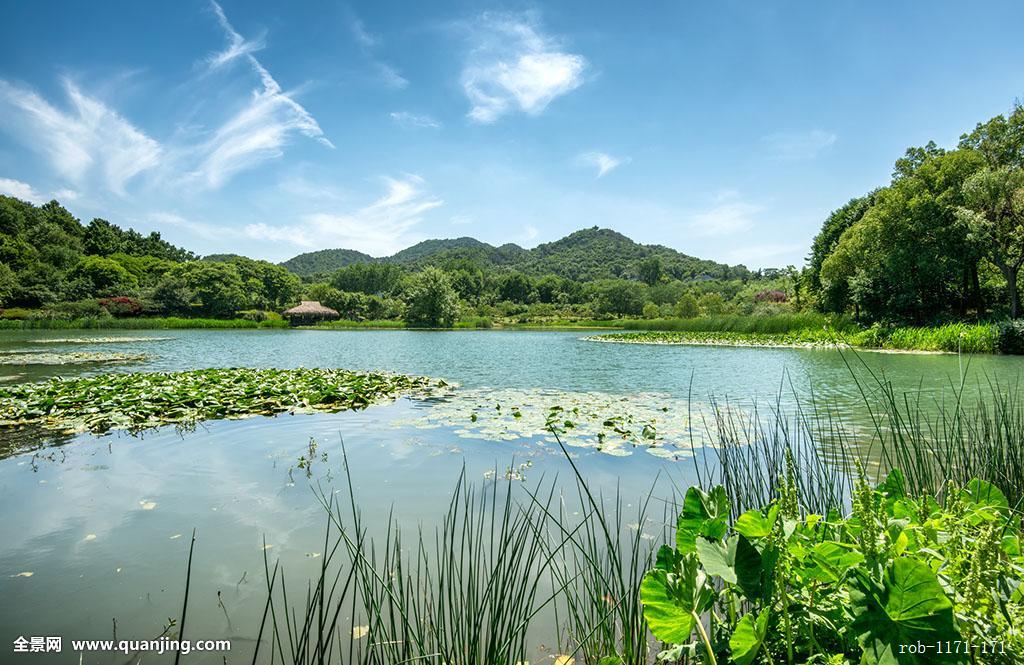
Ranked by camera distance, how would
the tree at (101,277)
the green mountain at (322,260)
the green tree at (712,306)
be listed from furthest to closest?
the green mountain at (322,260) < the green tree at (712,306) < the tree at (101,277)

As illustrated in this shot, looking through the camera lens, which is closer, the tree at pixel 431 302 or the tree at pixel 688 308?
the tree at pixel 688 308

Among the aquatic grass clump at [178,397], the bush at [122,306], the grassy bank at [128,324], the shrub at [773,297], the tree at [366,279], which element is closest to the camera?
the aquatic grass clump at [178,397]

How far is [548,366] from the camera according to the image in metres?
12.8

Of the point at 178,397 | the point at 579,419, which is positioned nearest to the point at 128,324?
the point at 178,397

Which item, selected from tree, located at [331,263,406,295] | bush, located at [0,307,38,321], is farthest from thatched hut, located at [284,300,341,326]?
tree, located at [331,263,406,295]

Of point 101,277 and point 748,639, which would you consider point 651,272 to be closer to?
point 101,277

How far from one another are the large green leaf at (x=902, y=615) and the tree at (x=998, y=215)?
20.5 meters

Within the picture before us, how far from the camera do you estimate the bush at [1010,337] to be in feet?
45.1

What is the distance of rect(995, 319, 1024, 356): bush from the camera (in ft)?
45.1

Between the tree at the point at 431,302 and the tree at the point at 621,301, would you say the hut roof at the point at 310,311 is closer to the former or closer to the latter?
the tree at the point at 431,302

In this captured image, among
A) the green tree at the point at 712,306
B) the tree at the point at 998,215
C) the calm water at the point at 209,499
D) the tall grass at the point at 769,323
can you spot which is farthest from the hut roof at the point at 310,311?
the tree at the point at 998,215

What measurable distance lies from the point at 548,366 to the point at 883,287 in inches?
725

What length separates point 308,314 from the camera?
1742 inches

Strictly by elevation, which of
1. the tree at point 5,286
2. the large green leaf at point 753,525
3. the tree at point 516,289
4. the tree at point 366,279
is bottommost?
the large green leaf at point 753,525
